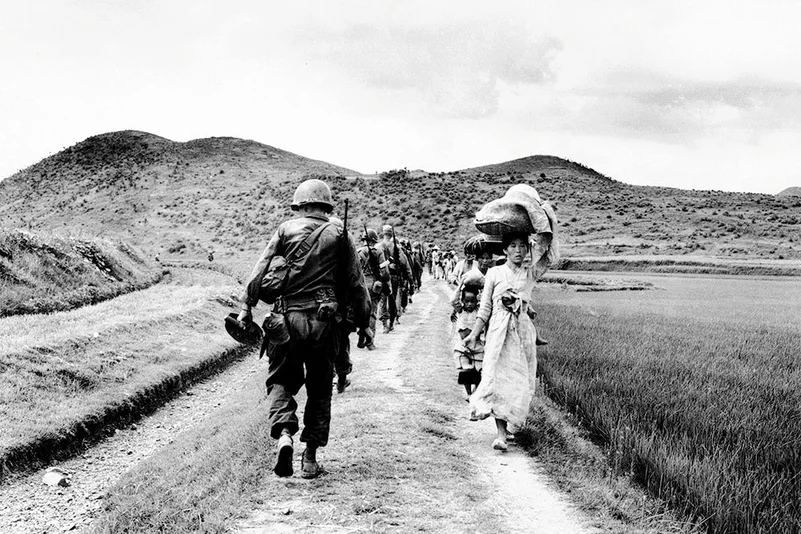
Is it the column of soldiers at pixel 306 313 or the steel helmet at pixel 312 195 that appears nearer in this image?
the column of soldiers at pixel 306 313

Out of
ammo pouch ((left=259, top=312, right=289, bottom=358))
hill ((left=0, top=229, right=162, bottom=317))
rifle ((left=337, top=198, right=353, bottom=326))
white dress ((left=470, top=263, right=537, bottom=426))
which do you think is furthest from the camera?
hill ((left=0, top=229, right=162, bottom=317))

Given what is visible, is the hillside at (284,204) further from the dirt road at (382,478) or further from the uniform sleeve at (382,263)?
the dirt road at (382,478)

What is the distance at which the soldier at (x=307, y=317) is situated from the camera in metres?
4.75

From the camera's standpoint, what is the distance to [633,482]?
4805 millimetres

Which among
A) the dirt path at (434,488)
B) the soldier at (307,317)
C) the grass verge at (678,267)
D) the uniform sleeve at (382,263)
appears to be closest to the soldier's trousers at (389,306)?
the uniform sleeve at (382,263)

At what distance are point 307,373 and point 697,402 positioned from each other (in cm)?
420

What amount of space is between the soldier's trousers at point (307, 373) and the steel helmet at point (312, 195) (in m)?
0.89

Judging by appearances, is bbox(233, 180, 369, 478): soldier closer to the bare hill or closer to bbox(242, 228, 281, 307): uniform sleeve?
bbox(242, 228, 281, 307): uniform sleeve

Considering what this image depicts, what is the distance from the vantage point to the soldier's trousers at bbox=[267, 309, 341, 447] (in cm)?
473

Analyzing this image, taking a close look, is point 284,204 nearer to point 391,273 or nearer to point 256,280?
point 391,273

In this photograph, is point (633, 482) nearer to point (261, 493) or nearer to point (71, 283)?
point (261, 493)

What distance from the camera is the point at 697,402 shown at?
659 centimetres

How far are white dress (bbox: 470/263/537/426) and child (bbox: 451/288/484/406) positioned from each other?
115 centimetres

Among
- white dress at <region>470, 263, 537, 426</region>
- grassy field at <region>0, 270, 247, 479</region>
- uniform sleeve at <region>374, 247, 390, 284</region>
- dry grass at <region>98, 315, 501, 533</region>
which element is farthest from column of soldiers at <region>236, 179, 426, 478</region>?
uniform sleeve at <region>374, 247, 390, 284</region>
